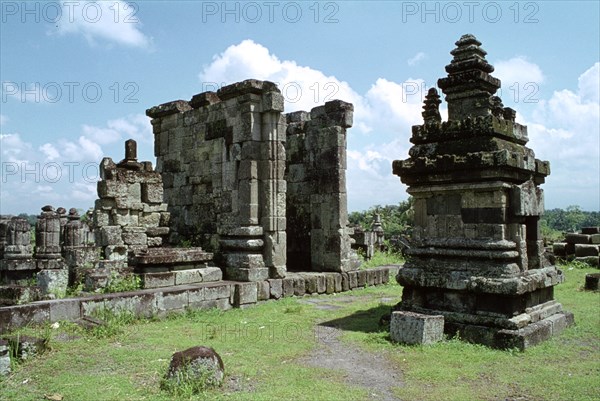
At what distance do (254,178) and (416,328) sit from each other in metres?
5.32

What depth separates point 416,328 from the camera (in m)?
6.53

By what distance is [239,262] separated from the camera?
10633mm

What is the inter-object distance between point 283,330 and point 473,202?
11.0 ft

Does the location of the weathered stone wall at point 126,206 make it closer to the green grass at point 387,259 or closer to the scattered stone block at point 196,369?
the scattered stone block at point 196,369

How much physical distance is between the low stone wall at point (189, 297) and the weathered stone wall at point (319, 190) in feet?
2.09

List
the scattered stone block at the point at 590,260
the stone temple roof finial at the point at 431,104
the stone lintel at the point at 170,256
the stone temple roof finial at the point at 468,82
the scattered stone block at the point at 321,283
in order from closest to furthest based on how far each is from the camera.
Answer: the stone temple roof finial at the point at 468,82
the stone lintel at the point at 170,256
the scattered stone block at the point at 321,283
the stone temple roof finial at the point at 431,104
the scattered stone block at the point at 590,260

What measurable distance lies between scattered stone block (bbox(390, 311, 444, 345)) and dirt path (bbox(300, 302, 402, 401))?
56cm

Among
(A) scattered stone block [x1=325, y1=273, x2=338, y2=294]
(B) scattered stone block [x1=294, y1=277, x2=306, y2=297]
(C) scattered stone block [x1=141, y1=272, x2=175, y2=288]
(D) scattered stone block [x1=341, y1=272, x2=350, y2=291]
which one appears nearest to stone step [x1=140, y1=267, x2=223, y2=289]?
(C) scattered stone block [x1=141, y1=272, x2=175, y2=288]

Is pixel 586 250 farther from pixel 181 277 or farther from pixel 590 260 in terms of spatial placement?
pixel 181 277

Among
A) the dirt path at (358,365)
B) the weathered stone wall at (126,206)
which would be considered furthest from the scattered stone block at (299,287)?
the dirt path at (358,365)

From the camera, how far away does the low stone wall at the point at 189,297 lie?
727 cm

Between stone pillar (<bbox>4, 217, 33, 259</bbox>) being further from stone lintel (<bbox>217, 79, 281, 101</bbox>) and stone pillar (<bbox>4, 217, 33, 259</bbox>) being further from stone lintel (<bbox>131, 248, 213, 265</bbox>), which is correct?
stone lintel (<bbox>217, 79, 281, 101</bbox>)

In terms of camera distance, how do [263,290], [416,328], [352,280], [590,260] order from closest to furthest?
[416,328] < [263,290] < [352,280] < [590,260]

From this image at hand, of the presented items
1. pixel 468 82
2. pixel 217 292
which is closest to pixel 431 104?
pixel 468 82
